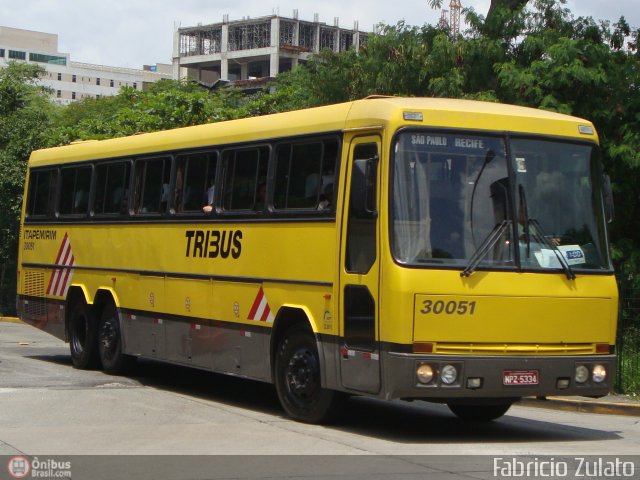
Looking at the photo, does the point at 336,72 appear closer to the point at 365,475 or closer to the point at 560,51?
the point at 560,51

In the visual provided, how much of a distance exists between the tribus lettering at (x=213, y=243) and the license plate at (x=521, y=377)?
12.6 feet

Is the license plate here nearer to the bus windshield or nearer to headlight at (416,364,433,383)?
headlight at (416,364,433,383)

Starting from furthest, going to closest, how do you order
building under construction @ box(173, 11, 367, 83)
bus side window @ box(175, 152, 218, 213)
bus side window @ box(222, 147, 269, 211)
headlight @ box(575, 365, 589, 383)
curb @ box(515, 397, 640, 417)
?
building under construction @ box(173, 11, 367, 83)
curb @ box(515, 397, 640, 417)
bus side window @ box(175, 152, 218, 213)
bus side window @ box(222, 147, 269, 211)
headlight @ box(575, 365, 589, 383)

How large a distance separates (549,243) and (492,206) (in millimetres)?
713

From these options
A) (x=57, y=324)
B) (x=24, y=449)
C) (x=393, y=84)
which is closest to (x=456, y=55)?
(x=393, y=84)

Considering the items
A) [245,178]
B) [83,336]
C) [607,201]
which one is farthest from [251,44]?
[607,201]

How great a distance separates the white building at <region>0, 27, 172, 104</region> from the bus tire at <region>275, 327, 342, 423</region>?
156772 millimetres

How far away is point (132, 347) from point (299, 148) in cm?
487

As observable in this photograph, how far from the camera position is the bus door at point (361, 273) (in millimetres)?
11406

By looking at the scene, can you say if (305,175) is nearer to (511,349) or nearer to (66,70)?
(511,349)

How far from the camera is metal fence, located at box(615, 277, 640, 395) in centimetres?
1586

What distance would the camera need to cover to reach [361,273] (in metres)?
11.6

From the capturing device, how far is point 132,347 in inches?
648

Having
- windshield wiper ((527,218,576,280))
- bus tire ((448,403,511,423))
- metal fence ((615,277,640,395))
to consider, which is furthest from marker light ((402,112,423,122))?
metal fence ((615,277,640,395))
